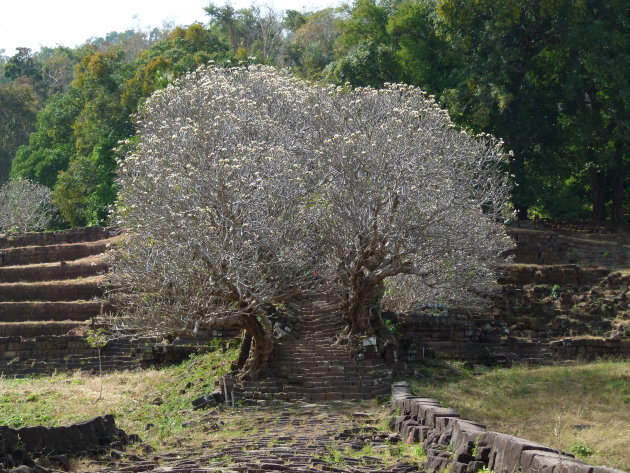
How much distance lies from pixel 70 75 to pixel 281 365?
2268 inches

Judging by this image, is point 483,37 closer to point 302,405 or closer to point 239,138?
point 239,138

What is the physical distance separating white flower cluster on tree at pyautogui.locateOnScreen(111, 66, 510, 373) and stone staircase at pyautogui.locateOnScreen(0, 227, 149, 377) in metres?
4.76

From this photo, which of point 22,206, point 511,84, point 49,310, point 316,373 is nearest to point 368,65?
point 511,84

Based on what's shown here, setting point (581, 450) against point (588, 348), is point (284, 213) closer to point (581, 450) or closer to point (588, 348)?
point (581, 450)

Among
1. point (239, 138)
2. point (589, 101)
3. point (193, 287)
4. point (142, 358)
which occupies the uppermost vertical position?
point (589, 101)

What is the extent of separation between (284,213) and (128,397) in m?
5.93

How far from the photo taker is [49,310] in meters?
33.2

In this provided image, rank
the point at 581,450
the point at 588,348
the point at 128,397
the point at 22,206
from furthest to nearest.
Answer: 1. the point at 22,206
2. the point at 588,348
3. the point at 128,397
4. the point at 581,450

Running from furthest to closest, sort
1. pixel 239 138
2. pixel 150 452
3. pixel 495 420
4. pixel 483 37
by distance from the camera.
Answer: pixel 483 37 < pixel 239 138 < pixel 495 420 < pixel 150 452

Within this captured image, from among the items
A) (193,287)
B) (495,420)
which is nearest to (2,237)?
(193,287)

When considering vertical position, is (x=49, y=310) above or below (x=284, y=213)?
below

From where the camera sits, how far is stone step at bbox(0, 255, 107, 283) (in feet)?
118

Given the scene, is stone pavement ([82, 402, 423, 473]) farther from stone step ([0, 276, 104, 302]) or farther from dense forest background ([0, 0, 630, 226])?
stone step ([0, 276, 104, 302])

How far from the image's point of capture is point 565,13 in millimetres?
33844
